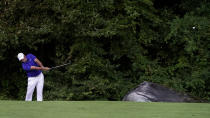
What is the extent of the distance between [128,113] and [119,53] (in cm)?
1017

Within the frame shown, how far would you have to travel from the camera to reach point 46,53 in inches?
725

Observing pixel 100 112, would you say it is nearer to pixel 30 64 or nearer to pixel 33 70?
pixel 30 64

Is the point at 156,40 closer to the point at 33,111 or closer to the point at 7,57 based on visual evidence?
the point at 7,57

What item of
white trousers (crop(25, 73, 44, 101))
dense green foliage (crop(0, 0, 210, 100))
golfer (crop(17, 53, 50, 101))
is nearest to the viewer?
golfer (crop(17, 53, 50, 101))

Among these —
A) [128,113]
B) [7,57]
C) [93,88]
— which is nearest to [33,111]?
[128,113]

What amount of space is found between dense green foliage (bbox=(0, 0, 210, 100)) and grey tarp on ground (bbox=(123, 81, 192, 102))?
228 centimetres

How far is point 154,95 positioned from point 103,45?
15.3ft

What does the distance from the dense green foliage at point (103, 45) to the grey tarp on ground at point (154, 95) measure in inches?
89.6

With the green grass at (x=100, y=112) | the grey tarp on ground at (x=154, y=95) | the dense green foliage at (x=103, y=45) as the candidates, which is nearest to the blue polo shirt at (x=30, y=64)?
the dense green foliage at (x=103, y=45)

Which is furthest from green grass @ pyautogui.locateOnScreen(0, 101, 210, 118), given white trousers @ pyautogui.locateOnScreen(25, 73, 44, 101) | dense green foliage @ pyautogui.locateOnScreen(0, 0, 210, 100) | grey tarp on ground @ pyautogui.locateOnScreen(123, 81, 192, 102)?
dense green foliage @ pyautogui.locateOnScreen(0, 0, 210, 100)

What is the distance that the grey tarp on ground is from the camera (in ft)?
44.2

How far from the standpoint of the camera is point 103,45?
1775cm

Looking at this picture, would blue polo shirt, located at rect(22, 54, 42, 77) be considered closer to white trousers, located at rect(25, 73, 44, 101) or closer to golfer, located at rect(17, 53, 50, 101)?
golfer, located at rect(17, 53, 50, 101)

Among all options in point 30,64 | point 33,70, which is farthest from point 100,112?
point 33,70
